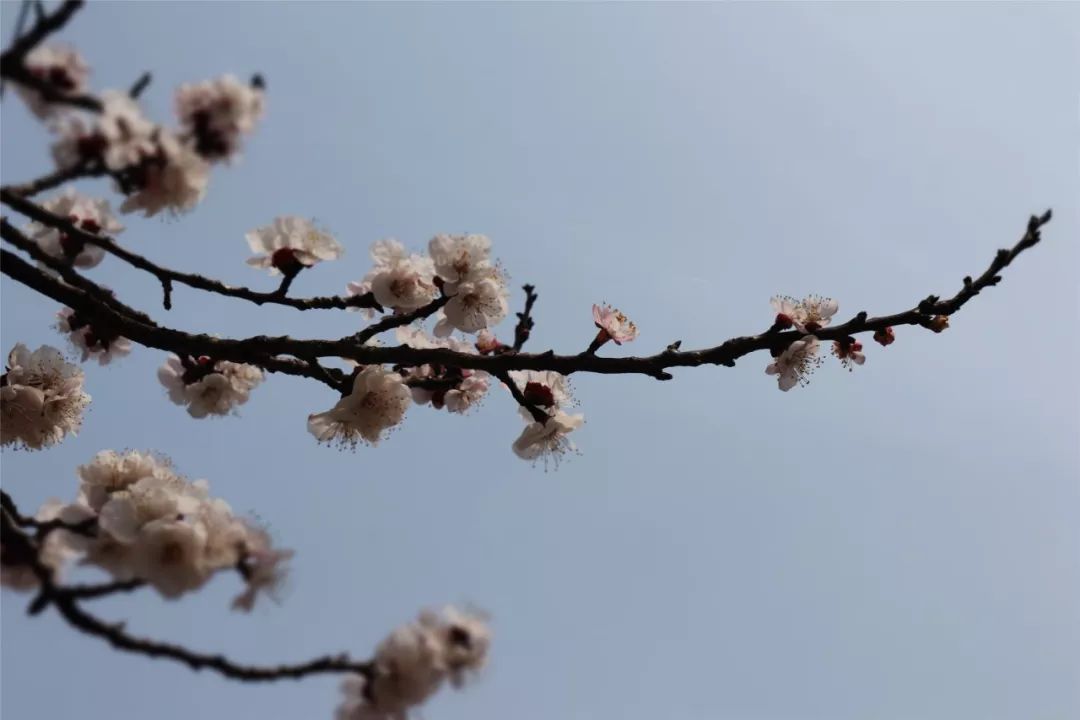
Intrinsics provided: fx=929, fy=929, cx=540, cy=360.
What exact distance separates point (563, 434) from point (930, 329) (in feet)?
5.25

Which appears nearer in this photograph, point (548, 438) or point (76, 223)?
point (76, 223)

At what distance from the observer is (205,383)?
13.3 ft

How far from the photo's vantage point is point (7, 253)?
3.13 m

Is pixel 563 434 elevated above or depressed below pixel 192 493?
above

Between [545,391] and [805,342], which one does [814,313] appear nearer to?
[805,342]

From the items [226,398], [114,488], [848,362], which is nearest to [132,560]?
[114,488]

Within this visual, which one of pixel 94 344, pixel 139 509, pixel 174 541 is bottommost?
pixel 174 541

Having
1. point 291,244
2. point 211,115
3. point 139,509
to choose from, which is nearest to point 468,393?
point 291,244

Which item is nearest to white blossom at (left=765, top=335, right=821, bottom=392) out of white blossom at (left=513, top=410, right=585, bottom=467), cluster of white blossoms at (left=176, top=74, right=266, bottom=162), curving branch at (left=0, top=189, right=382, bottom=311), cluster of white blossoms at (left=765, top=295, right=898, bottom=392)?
cluster of white blossoms at (left=765, top=295, right=898, bottom=392)

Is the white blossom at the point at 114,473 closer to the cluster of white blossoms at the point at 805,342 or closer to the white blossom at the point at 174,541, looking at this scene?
the white blossom at the point at 174,541

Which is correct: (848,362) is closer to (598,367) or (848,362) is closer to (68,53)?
(598,367)

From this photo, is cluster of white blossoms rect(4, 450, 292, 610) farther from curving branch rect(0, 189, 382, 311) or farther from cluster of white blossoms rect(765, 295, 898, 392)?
cluster of white blossoms rect(765, 295, 898, 392)

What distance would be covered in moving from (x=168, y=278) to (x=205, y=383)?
85cm

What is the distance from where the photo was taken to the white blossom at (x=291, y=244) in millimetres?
3688
